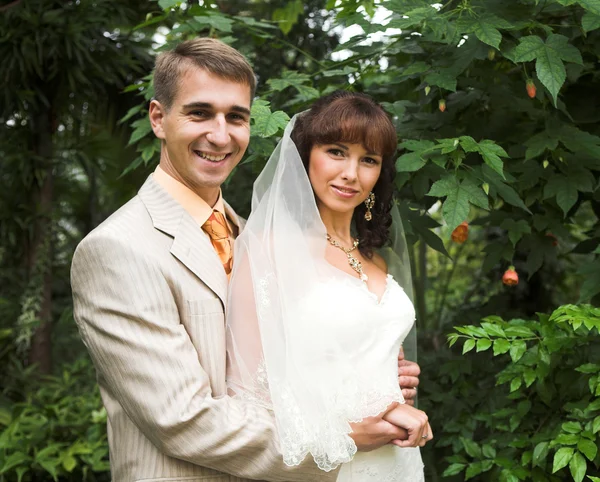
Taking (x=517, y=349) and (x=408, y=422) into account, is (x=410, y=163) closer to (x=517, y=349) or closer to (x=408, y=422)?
(x=517, y=349)

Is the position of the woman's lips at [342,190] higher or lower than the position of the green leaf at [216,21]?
lower

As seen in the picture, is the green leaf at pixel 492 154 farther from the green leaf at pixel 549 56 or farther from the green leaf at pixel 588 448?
the green leaf at pixel 588 448

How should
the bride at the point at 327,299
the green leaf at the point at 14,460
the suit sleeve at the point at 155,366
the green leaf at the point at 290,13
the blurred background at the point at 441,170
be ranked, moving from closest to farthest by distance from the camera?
the suit sleeve at the point at 155,366 < the bride at the point at 327,299 < the blurred background at the point at 441,170 < the green leaf at the point at 14,460 < the green leaf at the point at 290,13

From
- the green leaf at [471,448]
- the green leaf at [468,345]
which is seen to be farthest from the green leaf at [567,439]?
the green leaf at [471,448]

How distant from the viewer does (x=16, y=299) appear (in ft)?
19.7

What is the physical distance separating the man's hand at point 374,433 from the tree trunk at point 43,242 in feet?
13.5

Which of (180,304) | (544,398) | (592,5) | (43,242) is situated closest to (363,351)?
(180,304)

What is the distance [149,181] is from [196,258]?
0.34 m

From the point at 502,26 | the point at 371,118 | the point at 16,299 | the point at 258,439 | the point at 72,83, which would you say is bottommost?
the point at 16,299

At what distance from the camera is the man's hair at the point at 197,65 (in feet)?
7.04

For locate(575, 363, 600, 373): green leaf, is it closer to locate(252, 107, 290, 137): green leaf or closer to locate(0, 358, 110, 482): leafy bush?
locate(252, 107, 290, 137): green leaf

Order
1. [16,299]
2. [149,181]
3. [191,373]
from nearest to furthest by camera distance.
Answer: [191,373] < [149,181] < [16,299]

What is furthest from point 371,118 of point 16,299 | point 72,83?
point 16,299

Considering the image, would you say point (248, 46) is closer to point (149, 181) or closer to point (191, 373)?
point (149, 181)
